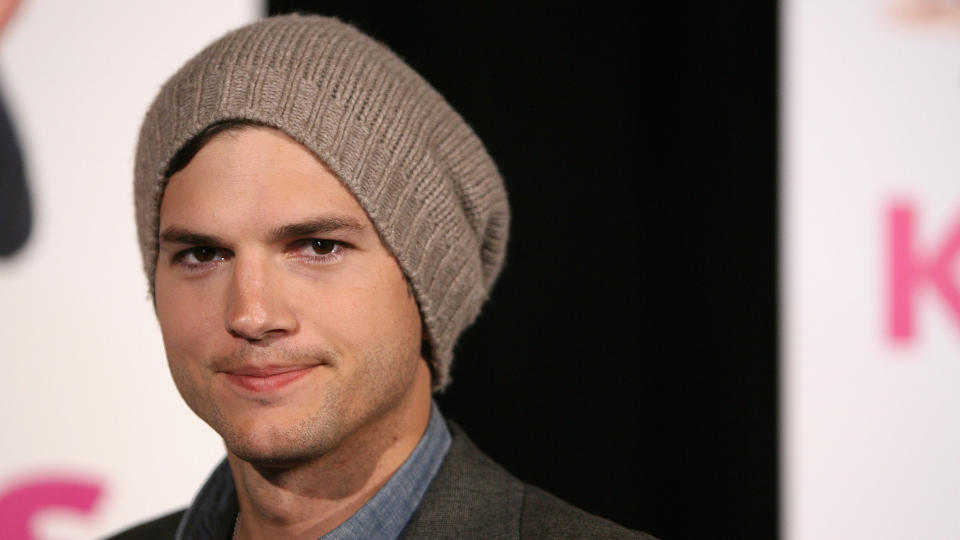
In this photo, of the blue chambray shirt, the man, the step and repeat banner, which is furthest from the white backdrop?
the step and repeat banner

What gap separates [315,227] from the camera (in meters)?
1.24

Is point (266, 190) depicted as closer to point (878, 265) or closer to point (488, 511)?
point (488, 511)

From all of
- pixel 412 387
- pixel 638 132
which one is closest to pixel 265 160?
pixel 412 387

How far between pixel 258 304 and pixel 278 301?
24mm

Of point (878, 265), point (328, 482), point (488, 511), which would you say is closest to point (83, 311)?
point (328, 482)

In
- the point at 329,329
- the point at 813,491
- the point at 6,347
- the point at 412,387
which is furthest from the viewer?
the point at 813,491

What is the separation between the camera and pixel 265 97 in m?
1.26

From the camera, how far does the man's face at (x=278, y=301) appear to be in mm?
1234

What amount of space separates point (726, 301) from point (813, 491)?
39 centimetres

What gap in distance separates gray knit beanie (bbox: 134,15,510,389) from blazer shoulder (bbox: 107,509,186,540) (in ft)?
1.39

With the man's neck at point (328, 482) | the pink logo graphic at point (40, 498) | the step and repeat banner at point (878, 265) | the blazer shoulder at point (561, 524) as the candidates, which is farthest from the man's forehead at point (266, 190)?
the step and repeat banner at point (878, 265)

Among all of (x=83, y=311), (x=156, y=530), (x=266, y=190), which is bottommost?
(x=156, y=530)

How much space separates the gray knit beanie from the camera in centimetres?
127

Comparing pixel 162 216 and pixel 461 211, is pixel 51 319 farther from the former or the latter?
pixel 461 211
